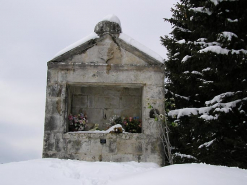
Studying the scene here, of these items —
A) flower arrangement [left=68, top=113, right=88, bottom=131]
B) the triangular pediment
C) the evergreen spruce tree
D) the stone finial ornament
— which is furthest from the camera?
the stone finial ornament

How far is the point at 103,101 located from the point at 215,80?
3.02m

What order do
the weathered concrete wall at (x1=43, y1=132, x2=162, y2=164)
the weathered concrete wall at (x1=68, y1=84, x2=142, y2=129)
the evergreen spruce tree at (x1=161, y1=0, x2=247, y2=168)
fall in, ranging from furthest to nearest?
the weathered concrete wall at (x1=68, y1=84, x2=142, y2=129) → the weathered concrete wall at (x1=43, y1=132, x2=162, y2=164) → the evergreen spruce tree at (x1=161, y1=0, x2=247, y2=168)

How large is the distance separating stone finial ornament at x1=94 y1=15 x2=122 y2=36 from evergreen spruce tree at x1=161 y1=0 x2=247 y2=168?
1666 millimetres

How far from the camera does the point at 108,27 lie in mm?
7938

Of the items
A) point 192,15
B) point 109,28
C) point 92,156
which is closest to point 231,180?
point 192,15

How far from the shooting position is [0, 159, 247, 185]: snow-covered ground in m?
4.03

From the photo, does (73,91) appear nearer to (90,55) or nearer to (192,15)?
(90,55)

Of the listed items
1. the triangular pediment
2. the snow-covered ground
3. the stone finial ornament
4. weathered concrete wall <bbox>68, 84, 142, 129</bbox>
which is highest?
the stone finial ornament

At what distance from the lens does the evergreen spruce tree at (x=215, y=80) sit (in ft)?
16.5

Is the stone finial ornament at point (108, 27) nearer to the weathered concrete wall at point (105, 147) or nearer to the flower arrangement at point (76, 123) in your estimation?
the flower arrangement at point (76, 123)

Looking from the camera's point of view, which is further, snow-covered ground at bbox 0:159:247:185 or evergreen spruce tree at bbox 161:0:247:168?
evergreen spruce tree at bbox 161:0:247:168

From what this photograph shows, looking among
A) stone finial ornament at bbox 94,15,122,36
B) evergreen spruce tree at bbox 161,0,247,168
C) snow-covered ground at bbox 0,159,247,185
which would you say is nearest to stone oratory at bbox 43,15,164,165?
stone finial ornament at bbox 94,15,122,36

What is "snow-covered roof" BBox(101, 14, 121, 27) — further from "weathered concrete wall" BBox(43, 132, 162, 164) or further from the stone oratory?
"weathered concrete wall" BBox(43, 132, 162, 164)

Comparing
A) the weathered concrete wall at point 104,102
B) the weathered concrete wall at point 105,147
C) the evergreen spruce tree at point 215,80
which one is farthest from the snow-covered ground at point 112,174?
the weathered concrete wall at point 104,102
